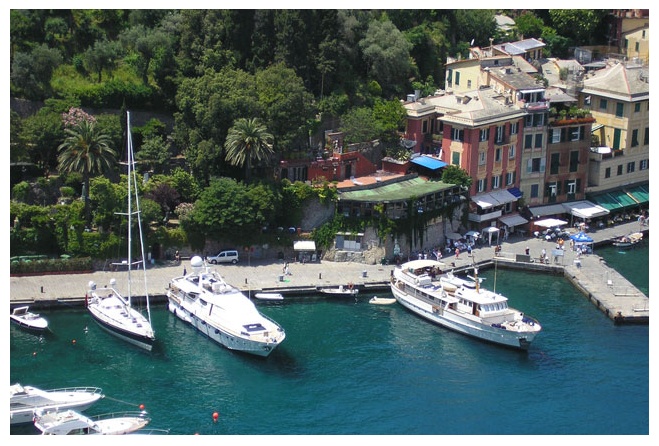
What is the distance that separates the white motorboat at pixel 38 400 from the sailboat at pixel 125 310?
10.3 metres

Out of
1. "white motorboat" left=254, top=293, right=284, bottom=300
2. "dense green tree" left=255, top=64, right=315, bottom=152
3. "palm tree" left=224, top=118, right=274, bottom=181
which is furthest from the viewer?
"dense green tree" left=255, top=64, right=315, bottom=152

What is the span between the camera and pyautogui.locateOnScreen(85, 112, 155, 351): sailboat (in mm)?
103875

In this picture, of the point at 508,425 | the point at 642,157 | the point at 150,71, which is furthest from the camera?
the point at 642,157

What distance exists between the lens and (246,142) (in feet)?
390

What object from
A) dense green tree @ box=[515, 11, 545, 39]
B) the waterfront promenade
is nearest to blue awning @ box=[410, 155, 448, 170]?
the waterfront promenade

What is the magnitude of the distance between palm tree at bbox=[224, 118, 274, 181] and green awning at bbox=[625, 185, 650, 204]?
44.3 meters

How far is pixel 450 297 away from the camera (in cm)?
11081

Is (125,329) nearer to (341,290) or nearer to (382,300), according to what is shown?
(341,290)

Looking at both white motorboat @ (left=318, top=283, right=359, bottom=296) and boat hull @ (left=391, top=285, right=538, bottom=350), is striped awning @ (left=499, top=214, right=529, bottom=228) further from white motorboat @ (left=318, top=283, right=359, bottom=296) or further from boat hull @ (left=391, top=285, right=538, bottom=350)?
white motorboat @ (left=318, top=283, right=359, bottom=296)

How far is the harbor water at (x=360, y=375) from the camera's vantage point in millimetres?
92812

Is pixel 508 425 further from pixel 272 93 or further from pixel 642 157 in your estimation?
pixel 642 157

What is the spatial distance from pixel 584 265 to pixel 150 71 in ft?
160

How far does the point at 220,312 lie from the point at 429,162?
34.2 m

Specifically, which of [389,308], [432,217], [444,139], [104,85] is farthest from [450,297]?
[104,85]
